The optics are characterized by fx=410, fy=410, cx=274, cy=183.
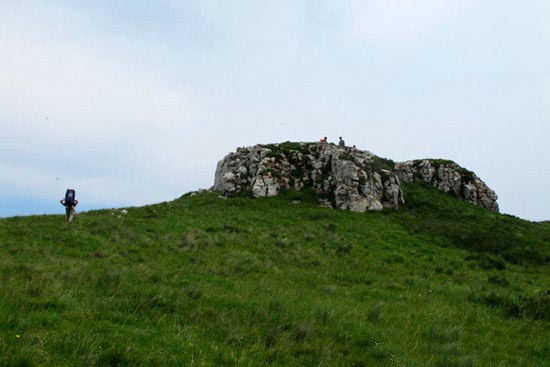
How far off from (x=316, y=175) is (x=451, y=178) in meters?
18.4

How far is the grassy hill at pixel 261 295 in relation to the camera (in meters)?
7.84

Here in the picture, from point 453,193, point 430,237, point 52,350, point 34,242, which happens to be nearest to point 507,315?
point 52,350

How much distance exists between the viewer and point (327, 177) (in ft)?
141

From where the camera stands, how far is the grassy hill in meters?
7.84

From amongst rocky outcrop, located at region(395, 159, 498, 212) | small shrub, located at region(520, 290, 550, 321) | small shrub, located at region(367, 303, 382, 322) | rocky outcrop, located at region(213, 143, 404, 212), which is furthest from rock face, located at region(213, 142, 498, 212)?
small shrub, located at region(367, 303, 382, 322)

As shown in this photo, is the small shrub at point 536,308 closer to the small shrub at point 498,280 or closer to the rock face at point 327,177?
the small shrub at point 498,280

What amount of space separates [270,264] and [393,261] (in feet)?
26.8

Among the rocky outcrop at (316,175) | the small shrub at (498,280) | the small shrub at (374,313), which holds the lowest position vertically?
the small shrub at (374,313)

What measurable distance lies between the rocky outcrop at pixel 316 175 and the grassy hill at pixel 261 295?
31.6 feet

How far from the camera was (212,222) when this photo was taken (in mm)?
29344

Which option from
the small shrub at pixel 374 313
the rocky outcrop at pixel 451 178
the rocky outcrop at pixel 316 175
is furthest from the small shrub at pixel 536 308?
the rocky outcrop at pixel 451 178

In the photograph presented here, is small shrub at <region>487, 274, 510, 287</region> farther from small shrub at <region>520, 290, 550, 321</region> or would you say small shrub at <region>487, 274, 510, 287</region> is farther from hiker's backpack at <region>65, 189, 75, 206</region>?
hiker's backpack at <region>65, 189, 75, 206</region>

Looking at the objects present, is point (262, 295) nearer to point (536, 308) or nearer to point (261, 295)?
point (261, 295)

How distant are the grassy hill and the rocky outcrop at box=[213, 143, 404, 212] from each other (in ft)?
31.6
